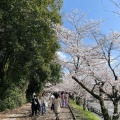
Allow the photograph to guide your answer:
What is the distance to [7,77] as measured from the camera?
22484 millimetres

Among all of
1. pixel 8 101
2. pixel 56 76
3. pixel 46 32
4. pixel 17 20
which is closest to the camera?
pixel 17 20

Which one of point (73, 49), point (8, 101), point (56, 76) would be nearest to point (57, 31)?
point (73, 49)

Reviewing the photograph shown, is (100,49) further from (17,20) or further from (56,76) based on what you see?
(56,76)

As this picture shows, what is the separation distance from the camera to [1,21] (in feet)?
55.0

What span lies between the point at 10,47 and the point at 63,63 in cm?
373

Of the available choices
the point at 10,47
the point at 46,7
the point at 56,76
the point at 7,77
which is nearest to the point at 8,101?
the point at 7,77

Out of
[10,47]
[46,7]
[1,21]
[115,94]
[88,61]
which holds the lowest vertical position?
[115,94]

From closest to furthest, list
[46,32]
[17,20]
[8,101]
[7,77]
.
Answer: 1. [17,20]
2. [46,32]
3. [7,77]
4. [8,101]

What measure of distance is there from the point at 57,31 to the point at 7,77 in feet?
26.7

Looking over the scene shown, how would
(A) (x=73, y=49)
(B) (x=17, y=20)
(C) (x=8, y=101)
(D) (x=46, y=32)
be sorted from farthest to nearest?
(C) (x=8, y=101), (D) (x=46, y=32), (B) (x=17, y=20), (A) (x=73, y=49)

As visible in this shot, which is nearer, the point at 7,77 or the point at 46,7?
the point at 46,7

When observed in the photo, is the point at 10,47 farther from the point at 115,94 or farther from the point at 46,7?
the point at 115,94

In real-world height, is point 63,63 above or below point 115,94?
above

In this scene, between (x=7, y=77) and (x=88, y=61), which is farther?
(x=7, y=77)
